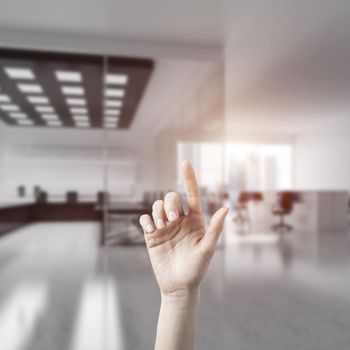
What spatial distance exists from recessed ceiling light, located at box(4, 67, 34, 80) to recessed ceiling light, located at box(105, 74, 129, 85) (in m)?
1.20

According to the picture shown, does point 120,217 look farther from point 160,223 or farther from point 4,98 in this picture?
point 160,223

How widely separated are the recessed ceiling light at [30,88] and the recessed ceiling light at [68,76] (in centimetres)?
47

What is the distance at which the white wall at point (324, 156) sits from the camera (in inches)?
421

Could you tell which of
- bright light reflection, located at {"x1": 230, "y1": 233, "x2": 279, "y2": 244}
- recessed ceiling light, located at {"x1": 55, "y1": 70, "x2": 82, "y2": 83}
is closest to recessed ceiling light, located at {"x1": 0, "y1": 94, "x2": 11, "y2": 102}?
recessed ceiling light, located at {"x1": 55, "y1": 70, "x2": 82, "y2": 83}

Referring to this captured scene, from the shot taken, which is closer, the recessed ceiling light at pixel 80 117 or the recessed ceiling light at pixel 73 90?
the recessed ceiling light at pixel 80 117

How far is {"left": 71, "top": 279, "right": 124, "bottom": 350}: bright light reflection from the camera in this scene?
2.24 meters

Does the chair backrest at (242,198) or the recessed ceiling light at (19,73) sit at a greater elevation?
the recessed ceiling light at (19,73)

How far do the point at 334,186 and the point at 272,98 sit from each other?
4102 mm

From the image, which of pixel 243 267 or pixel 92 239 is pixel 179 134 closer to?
pixel 92 239

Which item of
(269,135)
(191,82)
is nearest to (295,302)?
(191,82)

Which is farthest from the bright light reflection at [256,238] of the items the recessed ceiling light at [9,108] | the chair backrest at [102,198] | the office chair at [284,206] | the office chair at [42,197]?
the recessed ceiling light at [9,108]

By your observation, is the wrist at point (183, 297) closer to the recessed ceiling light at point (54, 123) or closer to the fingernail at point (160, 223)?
the fingernail at point (160, 223)

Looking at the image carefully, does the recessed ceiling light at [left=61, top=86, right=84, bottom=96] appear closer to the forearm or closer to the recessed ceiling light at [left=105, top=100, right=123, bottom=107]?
the recessed ceiling light at [left=105, top=100, right=123, bottom=107]

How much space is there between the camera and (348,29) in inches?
188
